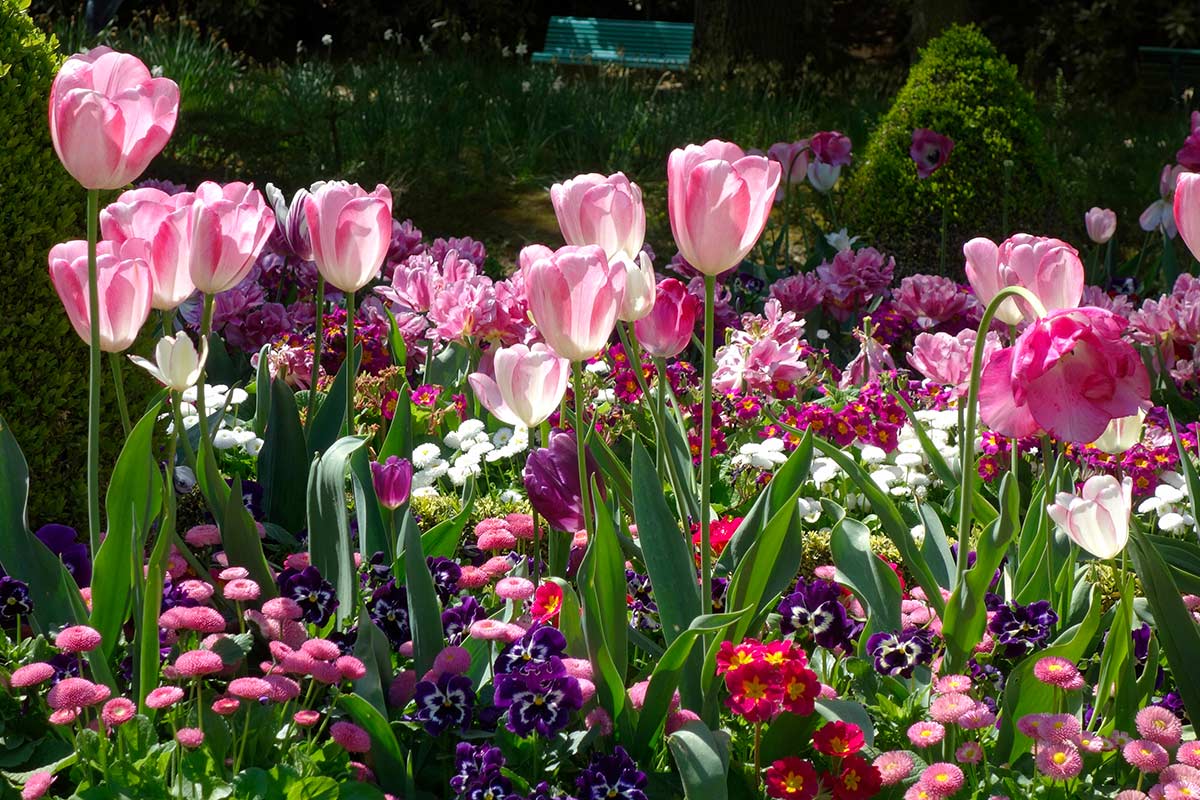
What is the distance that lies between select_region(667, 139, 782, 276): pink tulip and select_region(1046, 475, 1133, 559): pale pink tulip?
55 centimetres

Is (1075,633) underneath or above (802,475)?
underneath

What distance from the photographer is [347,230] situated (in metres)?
2.17

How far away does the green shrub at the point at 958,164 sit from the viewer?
548 centimetres

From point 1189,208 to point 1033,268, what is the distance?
0.24 meters

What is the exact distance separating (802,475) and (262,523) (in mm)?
1167

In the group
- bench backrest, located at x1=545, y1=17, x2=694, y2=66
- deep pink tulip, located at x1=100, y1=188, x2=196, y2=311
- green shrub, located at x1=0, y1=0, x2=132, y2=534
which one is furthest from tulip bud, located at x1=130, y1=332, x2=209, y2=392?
bench backrest, located at x1=545, y1=17, x2=694, y2=66

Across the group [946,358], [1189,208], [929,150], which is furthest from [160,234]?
[929,150]

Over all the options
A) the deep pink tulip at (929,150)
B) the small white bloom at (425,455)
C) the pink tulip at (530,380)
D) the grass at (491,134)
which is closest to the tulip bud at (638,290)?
the pink tulip at (530,380)

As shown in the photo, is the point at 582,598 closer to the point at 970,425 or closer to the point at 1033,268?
the point at 970,425

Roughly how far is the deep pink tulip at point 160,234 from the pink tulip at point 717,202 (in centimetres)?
68

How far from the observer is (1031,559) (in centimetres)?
237

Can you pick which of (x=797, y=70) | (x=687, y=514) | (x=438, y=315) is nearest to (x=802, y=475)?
(x=687, y=514)

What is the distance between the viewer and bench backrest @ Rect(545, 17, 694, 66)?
12.0m

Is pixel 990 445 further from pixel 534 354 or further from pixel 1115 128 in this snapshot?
pixel 1115 128
